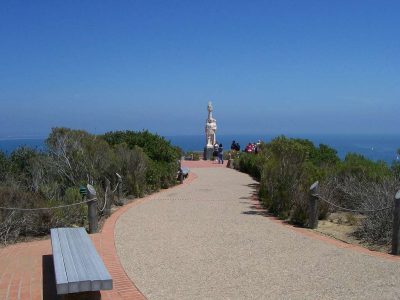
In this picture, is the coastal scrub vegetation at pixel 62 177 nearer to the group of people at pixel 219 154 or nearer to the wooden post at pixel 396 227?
the wooden post at pixel 396 227

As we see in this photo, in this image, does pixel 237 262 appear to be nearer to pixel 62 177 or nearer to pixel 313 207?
pixel 313 207

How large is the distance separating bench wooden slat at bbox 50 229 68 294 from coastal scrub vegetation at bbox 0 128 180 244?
2.35 metres

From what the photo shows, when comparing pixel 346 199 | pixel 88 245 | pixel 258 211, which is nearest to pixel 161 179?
pixel 258 211

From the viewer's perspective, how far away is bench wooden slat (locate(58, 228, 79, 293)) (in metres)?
4.81

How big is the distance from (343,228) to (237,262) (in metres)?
3.90

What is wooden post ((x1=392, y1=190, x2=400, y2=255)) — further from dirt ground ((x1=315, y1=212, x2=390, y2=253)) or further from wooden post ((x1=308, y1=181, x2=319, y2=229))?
wooden post ((x1=308, y1=181, x2=319, y2=229))

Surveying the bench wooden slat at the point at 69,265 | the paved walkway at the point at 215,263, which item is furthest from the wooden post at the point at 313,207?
the bench wooden slat at the point at 69,265

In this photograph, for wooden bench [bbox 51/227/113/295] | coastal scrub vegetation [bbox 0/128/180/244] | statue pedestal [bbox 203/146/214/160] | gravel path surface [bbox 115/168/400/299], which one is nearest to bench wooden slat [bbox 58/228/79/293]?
wooden bench [bbox 51/227/113/295]

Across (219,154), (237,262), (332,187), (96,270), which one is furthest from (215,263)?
(219,154)

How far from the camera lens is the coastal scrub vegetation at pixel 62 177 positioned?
9102 mm

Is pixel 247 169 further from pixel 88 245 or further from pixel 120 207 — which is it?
pixel 88 245

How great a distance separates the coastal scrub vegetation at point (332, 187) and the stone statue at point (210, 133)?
68.1 ft

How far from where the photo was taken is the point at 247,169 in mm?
24422

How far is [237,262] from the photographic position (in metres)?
7.30
